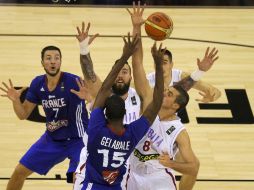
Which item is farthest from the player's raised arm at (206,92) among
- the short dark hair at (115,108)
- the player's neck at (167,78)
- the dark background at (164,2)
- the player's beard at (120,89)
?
the dark background at (164,2)

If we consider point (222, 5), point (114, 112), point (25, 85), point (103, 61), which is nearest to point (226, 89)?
point (103, 61)

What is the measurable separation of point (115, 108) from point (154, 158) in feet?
4.14

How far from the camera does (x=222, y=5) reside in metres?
15.2

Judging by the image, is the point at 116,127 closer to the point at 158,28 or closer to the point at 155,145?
the point at 155,145

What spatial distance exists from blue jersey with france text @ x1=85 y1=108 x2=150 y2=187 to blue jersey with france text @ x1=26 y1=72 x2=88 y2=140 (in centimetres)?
176

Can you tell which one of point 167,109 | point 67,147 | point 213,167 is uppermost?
point 167,109

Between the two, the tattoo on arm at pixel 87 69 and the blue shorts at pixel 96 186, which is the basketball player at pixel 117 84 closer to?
the tattoo on arm at pixel 87 69

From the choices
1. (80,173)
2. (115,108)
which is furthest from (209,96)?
(115,108)

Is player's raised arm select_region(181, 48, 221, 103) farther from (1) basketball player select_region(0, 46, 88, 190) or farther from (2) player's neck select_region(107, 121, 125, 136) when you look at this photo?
(2) player's neck select_region(107, 121, 125, 136)

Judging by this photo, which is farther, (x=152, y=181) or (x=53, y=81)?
(x=53, y=81)

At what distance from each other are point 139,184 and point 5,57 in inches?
223

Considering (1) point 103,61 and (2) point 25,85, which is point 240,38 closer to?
(1) point 103,61

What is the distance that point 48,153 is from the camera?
27.5ft

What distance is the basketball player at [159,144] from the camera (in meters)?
7.27
